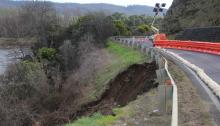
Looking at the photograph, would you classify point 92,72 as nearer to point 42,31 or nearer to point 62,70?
point 62,70

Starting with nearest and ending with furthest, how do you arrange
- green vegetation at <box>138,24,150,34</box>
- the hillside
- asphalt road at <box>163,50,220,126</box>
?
asphalt road at <box>163,50,220,126</box> < the hillside < green vegetation at <box>138,24,150,34</box>

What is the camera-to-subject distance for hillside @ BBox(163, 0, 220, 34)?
51219 mm

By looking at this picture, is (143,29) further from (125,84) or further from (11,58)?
(125,84)

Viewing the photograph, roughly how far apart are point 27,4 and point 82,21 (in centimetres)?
3473

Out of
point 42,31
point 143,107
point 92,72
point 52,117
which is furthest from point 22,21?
point 143,107

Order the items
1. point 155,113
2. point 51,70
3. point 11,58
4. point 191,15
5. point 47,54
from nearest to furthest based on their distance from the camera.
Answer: point 155,113
point 51,70
point 47,54
point 191,15
point 11,58

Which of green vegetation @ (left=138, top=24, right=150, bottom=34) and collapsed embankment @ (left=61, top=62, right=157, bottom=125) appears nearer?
collapsed embankment @ (left=61, top=62, right=157, bottom=125)

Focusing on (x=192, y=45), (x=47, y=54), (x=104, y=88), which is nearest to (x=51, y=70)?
(x=47, y=54)

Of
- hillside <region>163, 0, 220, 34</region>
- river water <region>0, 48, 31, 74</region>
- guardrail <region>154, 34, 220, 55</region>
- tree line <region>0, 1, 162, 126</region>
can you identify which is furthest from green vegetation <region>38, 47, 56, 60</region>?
hillside <region>163, 0, 220, 34</region>

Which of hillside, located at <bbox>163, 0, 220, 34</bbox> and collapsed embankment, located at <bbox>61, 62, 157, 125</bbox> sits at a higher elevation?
hillside, located at <bbox>163, 0, 220, 34</bbox>

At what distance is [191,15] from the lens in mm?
59188

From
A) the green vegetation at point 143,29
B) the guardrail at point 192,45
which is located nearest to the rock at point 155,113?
the guardrail at point 192,45

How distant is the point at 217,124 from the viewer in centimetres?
991

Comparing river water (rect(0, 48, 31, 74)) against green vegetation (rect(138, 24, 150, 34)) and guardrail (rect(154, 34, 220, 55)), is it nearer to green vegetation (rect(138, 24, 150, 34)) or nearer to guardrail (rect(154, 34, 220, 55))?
guardrail (rect(154, 34, 220, 55))
